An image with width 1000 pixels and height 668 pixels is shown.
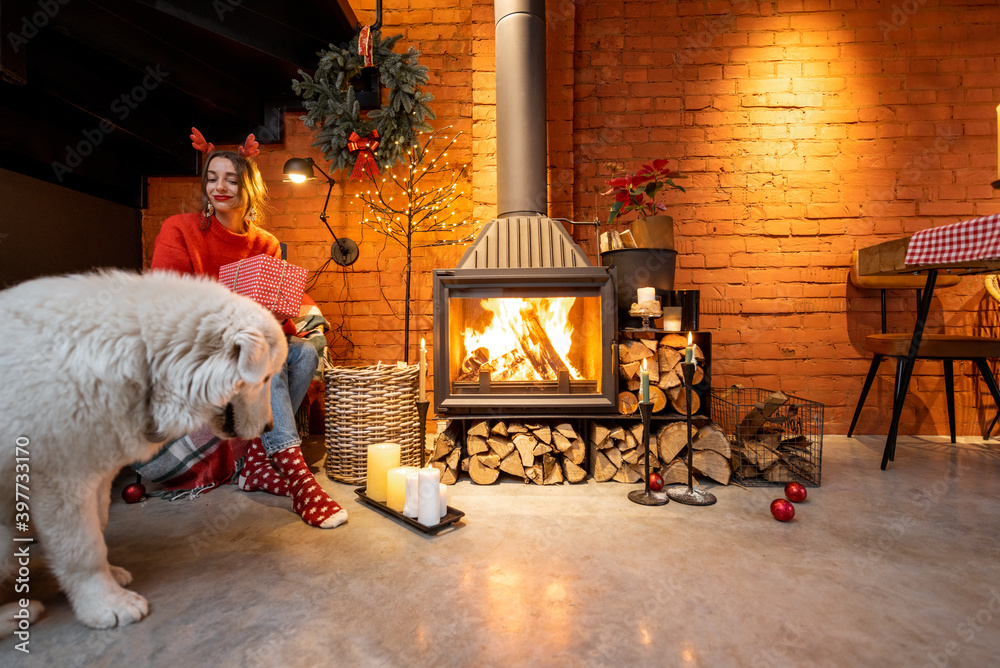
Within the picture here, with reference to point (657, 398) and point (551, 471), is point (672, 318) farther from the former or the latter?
point (551, 471)

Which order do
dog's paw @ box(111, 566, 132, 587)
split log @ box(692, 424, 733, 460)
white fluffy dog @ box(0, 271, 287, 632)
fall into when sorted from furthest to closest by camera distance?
1. split log @ box(692, 424, 733, 460)
2. dog's paw @ box(111, 566, 132, 587)
3. white fluffy dog @ box(0, 271, 287, 632)

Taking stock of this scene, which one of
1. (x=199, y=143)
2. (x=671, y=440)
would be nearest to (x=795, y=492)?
(x=671, y=440)

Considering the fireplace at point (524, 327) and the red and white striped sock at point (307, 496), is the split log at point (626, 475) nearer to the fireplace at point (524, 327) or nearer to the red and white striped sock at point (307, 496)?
the fireplace at point (524, 327)

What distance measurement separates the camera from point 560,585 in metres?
1.22

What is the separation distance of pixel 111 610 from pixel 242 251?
1480mm

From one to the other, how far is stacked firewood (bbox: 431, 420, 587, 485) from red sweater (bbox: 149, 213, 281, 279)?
1251mm

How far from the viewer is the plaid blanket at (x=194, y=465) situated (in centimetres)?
183

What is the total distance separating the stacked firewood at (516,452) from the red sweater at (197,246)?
1.25 meters

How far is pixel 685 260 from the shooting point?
9.29ft

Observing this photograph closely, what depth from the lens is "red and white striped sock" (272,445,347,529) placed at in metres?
1.59

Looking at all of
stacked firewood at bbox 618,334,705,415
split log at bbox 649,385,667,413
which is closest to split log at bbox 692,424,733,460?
stacked firewood at bbox 618,334,705,415

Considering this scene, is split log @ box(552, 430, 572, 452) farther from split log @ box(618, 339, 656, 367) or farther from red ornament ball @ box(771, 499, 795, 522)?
red ornament ball @ box(771, 499, 795, 522)

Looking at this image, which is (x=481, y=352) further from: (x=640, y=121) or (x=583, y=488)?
(x=640, y=121)

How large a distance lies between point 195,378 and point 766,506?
6.34ft
